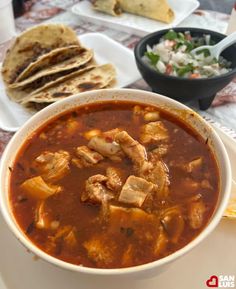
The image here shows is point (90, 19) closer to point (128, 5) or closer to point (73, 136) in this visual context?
point (128, 5)

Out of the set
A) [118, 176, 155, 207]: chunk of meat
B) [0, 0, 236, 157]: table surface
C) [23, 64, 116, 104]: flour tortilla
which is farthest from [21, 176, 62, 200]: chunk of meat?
[0, 0, 236, 157]: table surface

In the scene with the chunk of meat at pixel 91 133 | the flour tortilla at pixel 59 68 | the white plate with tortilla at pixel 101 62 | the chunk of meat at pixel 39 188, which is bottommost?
the white plate with tortilla at pixel 101 62

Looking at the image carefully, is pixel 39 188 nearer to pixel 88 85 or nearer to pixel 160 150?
pixel 160 150

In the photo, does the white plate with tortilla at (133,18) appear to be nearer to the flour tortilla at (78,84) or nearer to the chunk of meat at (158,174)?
the flour tortilla at (78,84)

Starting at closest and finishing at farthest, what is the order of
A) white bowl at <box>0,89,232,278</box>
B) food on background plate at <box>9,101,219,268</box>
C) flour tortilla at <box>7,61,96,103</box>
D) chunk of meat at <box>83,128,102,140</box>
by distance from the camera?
1. white bowl at <box>0,89,232,278</box>
2. food on background plate at <box>9,101,219,268</box>
3. chunk of meat at <box>83,128,102,140</box>
4. flour tortilla at <box>7,61,96,103</box>

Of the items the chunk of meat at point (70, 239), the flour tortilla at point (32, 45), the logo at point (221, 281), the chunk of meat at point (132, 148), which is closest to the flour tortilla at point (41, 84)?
the flour tortilla at point (32, 45)

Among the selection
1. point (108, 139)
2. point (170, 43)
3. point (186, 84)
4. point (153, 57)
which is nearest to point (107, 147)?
point (108, 139)

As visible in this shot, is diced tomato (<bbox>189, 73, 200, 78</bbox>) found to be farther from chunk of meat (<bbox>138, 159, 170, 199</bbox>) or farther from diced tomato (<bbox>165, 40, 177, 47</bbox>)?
chunk of meat (<bbox>138, 159, 170, 199</bbox>)
